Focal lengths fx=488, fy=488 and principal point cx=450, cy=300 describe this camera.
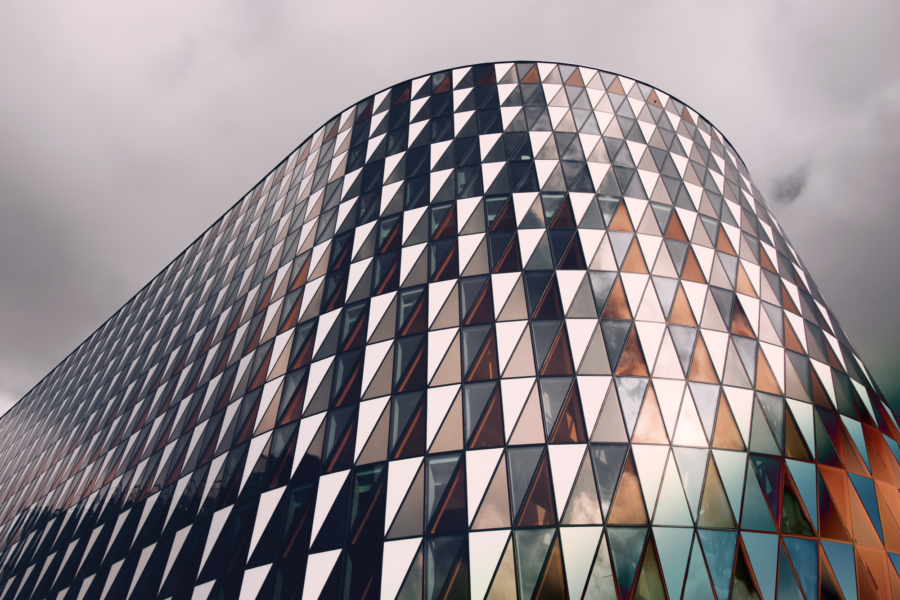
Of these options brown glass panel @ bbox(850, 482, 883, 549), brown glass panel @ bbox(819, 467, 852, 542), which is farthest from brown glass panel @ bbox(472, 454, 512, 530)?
brown glass panel @ bbox(850, 482, 883, 549)

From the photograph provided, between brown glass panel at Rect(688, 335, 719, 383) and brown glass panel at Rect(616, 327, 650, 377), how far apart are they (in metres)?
1.47

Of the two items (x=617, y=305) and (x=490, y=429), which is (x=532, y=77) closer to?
(x=617, y=305)

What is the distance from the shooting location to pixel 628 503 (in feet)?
37.8

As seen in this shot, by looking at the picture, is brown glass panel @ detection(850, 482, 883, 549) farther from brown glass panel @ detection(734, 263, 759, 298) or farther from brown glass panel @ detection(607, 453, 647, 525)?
brown glass panel @ detection(607, 453, 647, 525)

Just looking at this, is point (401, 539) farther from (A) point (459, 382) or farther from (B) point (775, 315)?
(B) point (775, 315)

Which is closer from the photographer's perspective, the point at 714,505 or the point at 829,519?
the point at 714,505

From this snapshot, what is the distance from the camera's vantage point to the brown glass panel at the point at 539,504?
1133 centimetres

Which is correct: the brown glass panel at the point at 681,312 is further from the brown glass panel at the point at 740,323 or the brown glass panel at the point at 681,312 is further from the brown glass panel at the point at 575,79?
the brown glass panel at the point at 575,79

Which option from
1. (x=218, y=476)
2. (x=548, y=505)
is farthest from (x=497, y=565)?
(x=218, y=476)

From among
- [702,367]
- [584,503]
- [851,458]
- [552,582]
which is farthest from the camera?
[851,458]

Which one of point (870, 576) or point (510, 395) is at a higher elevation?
point (510, 395)

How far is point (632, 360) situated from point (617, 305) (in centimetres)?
184

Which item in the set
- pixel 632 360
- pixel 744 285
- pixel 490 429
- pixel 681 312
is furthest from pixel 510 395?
pixel 744 285

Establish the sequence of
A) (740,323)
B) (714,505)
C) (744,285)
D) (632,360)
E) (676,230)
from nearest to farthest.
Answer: (714,505)
(632,360)
(740,323)
(744,285)
(676,230)
